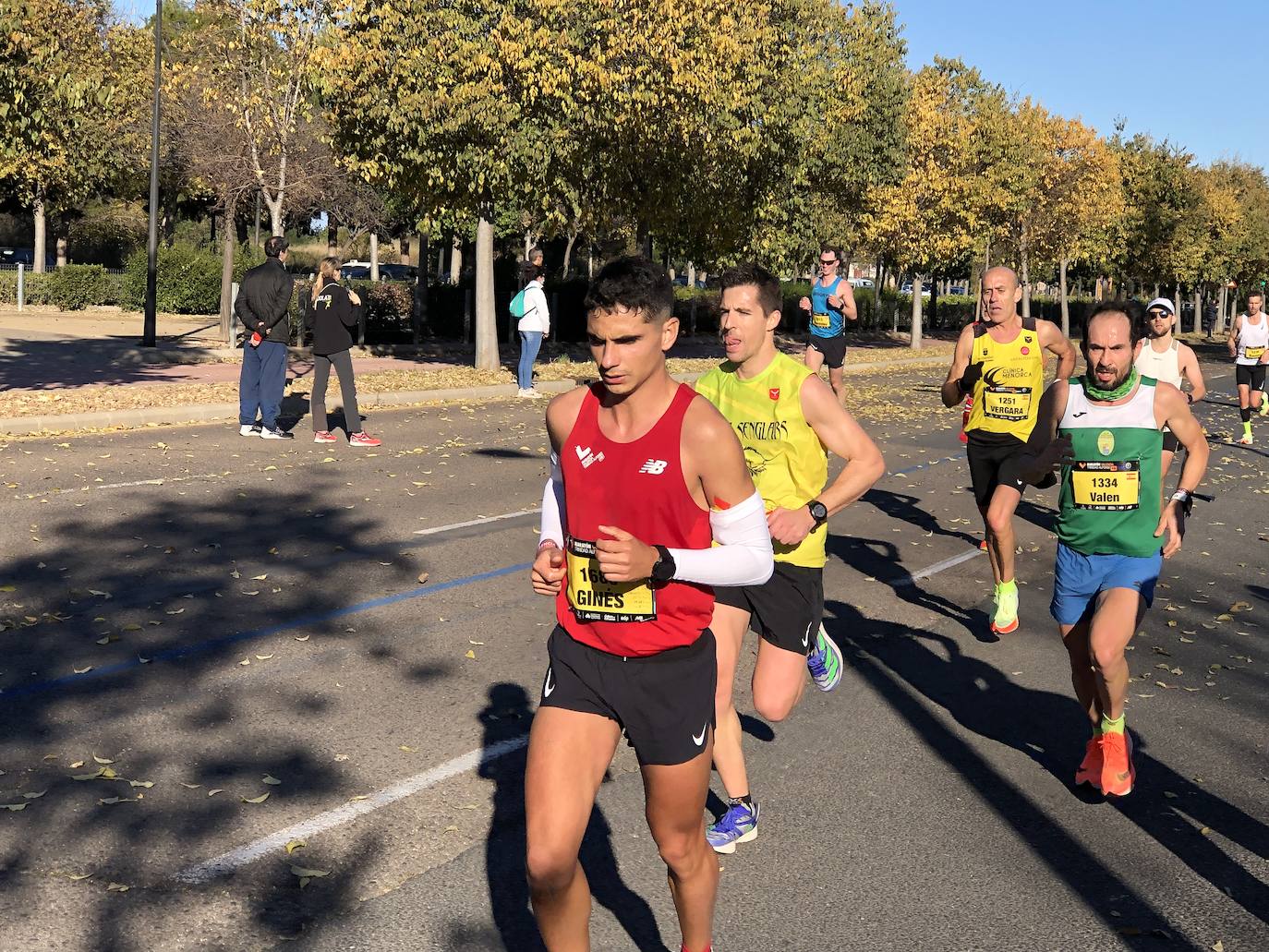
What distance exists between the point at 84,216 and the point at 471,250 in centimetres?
2535

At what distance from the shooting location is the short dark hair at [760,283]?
16.3 feet

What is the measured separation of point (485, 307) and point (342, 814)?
20.0 meters

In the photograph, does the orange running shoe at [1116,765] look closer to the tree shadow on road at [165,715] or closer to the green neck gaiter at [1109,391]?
the green neck gaiter at [1109,391]

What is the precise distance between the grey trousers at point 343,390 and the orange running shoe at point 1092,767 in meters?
10.4

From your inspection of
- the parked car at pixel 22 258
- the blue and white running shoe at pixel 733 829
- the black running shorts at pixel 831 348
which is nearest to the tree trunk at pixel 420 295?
the black running shorts at pixel 831 348

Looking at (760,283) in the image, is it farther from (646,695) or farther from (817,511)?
(646,695)

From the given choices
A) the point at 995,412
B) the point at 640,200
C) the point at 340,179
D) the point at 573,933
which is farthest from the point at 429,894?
the point at 340,179

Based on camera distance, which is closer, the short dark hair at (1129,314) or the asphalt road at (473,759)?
the asphalt road at (473,759)

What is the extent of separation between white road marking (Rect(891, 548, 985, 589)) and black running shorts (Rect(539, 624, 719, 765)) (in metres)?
5.91

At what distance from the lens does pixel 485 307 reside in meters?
24.2

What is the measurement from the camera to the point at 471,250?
41.0 metres

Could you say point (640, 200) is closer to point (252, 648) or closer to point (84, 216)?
point (252, 648)

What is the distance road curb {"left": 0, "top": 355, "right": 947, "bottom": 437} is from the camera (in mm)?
14648

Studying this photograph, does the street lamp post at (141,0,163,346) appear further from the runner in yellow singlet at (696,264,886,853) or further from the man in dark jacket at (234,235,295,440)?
the runner in yellow singlet at (696,264,886,853)
